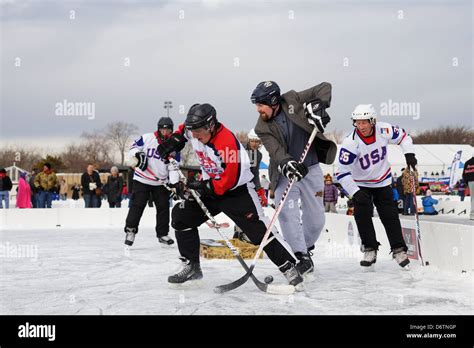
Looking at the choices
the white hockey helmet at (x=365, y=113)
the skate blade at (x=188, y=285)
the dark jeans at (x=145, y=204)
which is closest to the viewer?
the skate blade at (x=188, y=285)

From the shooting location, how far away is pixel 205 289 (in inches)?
159

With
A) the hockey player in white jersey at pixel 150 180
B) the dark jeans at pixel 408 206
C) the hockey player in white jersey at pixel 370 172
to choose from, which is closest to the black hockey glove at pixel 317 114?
the hockey player in white jersey at pixel 370 172

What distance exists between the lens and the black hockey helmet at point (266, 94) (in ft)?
13.7

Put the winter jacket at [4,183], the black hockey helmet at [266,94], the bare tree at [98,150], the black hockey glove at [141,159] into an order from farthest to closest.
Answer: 1. the bare tree at [98,150]
2. the winter jacket at [4,183]
3. the black hockey glove at [141,159]
4. the black hockey helmet at [266,94]

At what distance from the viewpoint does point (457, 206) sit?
14930 mm

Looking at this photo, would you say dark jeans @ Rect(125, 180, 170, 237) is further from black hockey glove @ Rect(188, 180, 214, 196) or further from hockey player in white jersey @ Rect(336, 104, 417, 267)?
black hockey glove @ Rect(188, 180, 214, 196)

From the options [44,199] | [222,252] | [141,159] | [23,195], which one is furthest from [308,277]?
[23,195]

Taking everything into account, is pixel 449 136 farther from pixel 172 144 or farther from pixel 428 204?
pixel 172 144

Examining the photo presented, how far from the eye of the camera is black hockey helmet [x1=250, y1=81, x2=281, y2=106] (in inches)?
164

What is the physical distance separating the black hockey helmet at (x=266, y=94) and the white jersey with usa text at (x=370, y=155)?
919 millimetres

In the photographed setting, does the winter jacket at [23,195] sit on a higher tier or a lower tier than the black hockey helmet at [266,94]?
lower

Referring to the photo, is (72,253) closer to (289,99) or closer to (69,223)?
(289,99)

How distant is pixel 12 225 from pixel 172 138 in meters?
8.34

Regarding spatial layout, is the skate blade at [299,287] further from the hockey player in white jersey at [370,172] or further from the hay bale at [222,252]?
the hay bale at [222,252]
